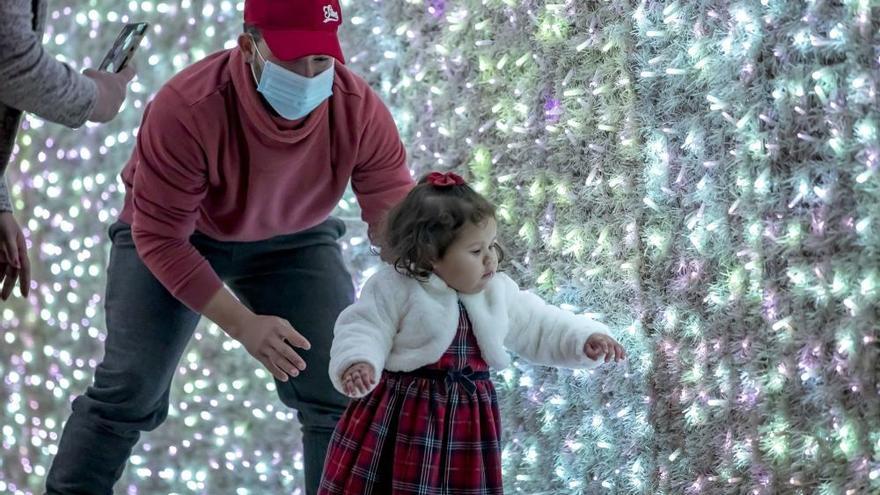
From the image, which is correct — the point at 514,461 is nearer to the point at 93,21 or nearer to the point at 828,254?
the point at 828,254

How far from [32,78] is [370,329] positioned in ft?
2.40

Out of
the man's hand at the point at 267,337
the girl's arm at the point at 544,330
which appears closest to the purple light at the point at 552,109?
the girl's arm at the point at 544,330

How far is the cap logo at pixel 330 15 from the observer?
A: 1987 millimetres

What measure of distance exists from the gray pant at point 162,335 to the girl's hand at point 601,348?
527mm

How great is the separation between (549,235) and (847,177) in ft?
2.42

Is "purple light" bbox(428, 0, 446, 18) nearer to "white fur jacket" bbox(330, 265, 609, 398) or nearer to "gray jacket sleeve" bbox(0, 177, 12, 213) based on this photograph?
"white fur jacket" bbox(330, 265, 609, 398)

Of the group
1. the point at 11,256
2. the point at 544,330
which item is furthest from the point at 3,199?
the point at 544,330

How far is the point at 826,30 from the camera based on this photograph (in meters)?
1.87

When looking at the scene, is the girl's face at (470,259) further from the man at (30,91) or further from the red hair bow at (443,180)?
the man at (30,91)

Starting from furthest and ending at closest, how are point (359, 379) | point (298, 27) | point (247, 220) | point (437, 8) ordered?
point (437, 8), point (247, 220), point (298, 27), point (359, 379)

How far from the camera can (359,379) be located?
1.87 meters

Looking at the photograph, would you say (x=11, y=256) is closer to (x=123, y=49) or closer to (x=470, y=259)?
(x=123, y=49)

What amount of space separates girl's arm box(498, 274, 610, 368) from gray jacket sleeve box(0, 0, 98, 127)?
0.84 m

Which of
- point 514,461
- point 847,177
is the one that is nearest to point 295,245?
point 514,461
